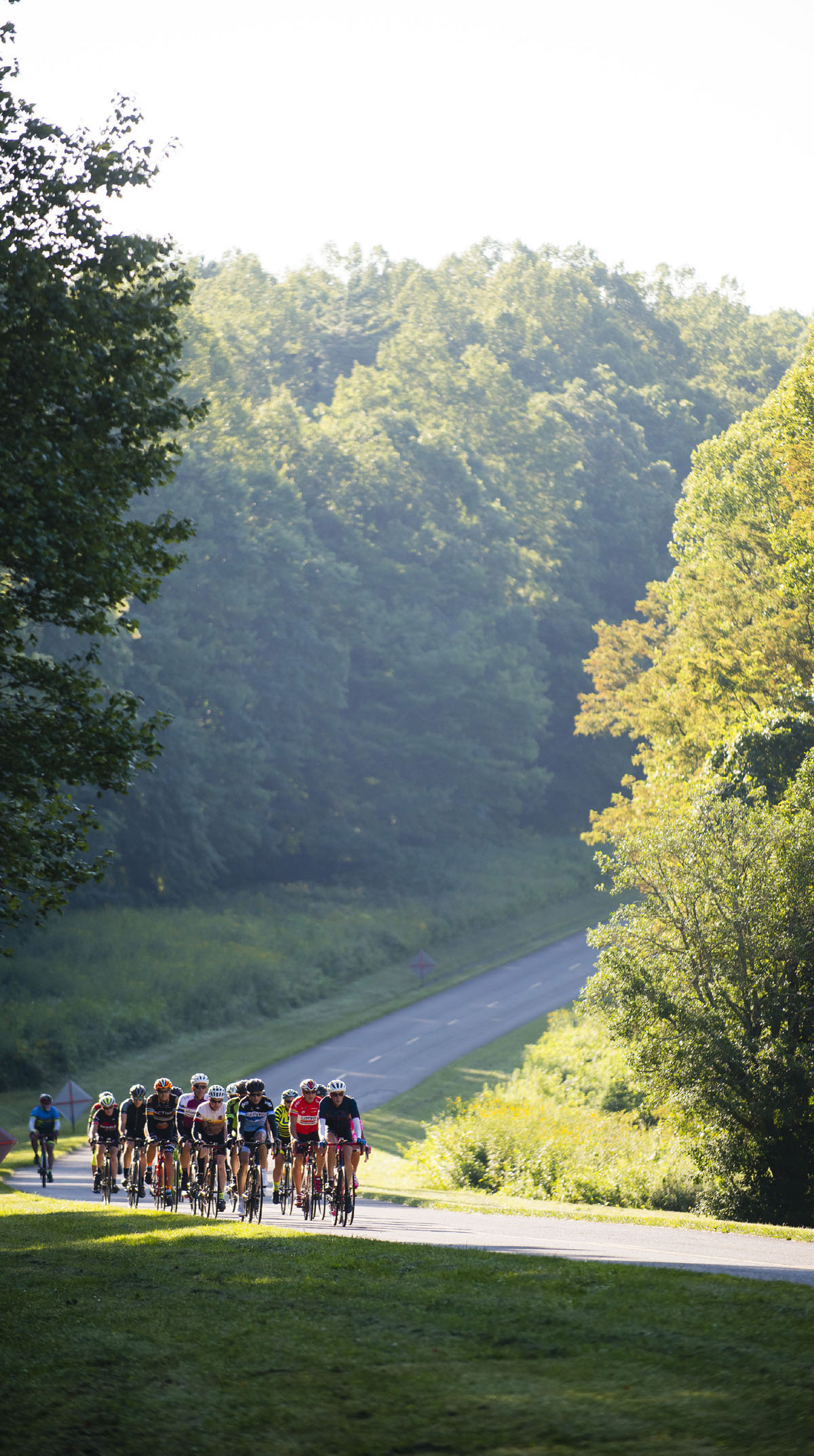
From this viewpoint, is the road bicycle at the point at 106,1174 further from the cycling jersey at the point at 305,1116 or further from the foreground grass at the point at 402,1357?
the foreground grass at the point at 402,1357

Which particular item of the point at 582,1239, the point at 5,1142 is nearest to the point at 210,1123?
the point at 582,1239

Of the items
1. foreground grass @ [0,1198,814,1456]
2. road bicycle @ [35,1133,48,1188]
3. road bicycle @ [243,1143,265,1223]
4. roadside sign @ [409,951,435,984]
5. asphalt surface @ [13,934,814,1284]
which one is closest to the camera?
foreground grass @ [0,1198,814,1456]

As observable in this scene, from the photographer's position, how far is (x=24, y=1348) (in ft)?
26.6

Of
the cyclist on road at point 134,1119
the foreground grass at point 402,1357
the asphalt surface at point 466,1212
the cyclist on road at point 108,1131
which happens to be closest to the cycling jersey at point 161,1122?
the cyclist on road at point 134,1119

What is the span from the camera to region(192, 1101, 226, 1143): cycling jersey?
16250 mm

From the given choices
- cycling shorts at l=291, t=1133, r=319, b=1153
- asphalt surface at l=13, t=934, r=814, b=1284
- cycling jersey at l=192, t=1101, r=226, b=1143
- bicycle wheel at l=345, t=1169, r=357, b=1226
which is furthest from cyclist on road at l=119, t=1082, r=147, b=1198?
bicycle wheel at l=345, t=1169, r=357, b=1226

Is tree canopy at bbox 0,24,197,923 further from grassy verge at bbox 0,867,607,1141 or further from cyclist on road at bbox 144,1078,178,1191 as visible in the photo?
grassy verge at bbox 0,867,607,1141

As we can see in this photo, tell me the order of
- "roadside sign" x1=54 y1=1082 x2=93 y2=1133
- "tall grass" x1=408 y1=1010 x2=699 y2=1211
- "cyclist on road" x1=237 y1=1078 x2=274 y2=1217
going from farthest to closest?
"roadside sign" x1=54 y1=1082 x2=93 y2=1133 < "tall grass" x1=408 y1=1010 x2=699 y2=1211 < "cyclist on road" x1=237 y1=1078 x2=274 y2=1217

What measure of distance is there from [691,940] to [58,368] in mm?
13059

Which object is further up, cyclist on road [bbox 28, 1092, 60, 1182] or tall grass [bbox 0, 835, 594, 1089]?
tall grass [bbox 0, 835, 594, 1089]

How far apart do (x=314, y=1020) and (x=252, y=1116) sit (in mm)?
25557

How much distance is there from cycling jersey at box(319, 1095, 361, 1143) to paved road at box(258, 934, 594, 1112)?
17.1 metres

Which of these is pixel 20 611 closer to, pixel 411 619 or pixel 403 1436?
pixel 403 1436

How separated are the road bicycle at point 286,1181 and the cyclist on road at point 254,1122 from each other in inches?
28.4
